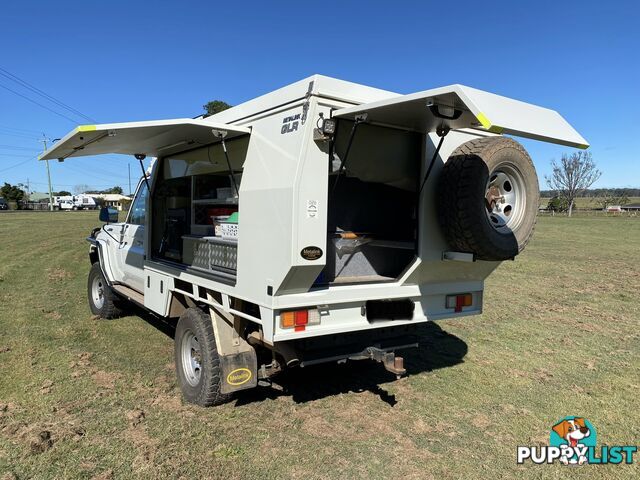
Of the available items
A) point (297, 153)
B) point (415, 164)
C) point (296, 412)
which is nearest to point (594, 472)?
point (296, 412)

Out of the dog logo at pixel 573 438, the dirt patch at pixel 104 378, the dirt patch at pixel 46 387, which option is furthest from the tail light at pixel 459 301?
the dirt patch at pixel 46 387

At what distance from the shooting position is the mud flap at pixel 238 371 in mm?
3754

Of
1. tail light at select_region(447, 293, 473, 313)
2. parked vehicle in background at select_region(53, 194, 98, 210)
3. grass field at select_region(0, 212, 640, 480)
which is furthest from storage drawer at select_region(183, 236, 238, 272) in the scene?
parked vehicle in background at select_region(53, 194, 98, 210)

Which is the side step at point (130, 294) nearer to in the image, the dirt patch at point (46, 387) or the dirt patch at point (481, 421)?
the dirt patch at point (46, 387)

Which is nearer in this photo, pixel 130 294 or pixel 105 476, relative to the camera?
pixel 105 476

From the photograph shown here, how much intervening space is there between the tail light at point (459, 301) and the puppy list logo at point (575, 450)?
3.93ft

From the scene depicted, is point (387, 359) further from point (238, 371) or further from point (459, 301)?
point (238, 371)

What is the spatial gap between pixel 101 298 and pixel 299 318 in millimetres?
4726

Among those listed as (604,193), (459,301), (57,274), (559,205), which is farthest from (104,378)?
(604,193)

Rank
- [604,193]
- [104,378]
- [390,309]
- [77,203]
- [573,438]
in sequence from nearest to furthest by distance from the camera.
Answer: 1. [573,438]
2. [390,309]
3. [104,378]
4. [77,203]
5. [604,193]

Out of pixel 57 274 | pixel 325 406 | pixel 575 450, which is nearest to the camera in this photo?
pixel 575 450

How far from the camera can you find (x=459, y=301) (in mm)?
4344

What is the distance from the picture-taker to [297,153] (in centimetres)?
320

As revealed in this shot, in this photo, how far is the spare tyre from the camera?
3.50m
